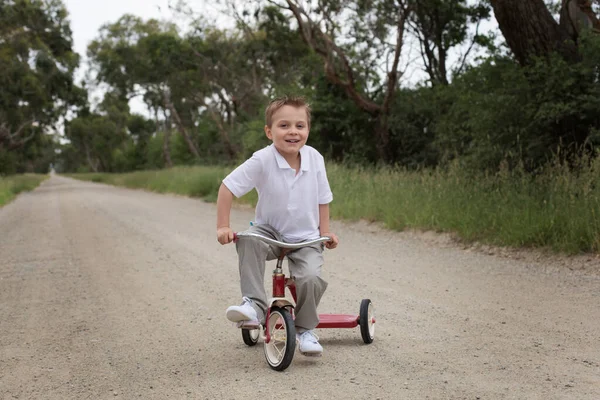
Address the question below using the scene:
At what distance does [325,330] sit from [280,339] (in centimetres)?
117

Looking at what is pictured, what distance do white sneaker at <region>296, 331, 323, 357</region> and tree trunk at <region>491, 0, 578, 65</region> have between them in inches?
355

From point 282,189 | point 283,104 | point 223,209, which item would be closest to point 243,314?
point 223,209

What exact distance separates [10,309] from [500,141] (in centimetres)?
922

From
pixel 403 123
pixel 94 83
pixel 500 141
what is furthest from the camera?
pixel 94 83

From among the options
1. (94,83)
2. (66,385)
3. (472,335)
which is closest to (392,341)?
(472,335)

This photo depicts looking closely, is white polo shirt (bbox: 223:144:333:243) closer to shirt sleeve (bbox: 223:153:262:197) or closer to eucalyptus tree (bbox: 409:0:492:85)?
shirt sleeve (bbox: 223:153:262:197)

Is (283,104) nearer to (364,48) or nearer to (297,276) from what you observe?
(297,276)

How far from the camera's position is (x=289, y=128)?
4.29 meters

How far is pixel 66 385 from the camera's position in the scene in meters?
3.93

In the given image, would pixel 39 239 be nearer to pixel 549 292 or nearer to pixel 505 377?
pixel 549 292

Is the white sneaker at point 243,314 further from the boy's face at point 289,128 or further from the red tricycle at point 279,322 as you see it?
the boy's face at point 289,128

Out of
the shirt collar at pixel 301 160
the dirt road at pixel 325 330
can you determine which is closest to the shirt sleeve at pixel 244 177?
the shirt collar at pixel 301 160

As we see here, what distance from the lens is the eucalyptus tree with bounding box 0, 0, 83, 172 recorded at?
3281 centimetres

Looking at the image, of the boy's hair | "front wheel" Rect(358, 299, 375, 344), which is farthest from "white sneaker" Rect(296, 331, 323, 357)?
the boy's hair
